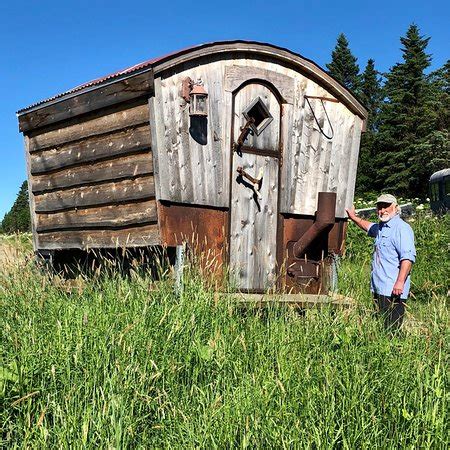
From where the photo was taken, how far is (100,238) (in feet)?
24.1

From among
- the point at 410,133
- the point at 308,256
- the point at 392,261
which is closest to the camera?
the point at 392,261

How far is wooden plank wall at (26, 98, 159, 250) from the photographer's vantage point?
6.60m

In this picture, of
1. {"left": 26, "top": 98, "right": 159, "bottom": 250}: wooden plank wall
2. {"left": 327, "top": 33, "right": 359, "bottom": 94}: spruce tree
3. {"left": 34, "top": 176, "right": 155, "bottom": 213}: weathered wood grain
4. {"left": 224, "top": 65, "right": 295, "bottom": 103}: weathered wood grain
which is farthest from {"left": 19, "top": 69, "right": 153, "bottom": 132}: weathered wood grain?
{"left": 327, "top": 33, "right": 359, "bottom": 94}: spruce tree

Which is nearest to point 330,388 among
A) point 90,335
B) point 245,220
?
point 90,335

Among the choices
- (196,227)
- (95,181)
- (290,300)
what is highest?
(95,181)

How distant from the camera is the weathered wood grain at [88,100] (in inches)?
255

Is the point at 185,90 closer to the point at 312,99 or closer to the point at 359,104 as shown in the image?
the point at 312,99

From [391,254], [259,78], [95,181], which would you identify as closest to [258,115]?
[259,78]

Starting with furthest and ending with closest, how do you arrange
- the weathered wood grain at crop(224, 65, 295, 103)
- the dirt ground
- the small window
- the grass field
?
1. the small window
2. the weathered wood grain at crop(224, 65, 295, 103)
3. the dirt ground
4. the grass field

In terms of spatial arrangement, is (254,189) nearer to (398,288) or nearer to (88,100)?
(88,100)

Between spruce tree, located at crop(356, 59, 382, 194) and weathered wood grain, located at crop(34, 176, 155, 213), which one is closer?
weathered wood grain, located at crop(34, 176, 155, 213)

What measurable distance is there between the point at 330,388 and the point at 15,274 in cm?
333

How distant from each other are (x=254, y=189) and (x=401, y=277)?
2.47m

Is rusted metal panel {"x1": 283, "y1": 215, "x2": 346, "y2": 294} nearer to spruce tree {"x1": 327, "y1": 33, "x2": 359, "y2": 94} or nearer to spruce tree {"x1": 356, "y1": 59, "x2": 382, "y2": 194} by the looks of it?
spruce tree {"x1": 356, "y1": 59, "x2": 382, "y2": 194}
